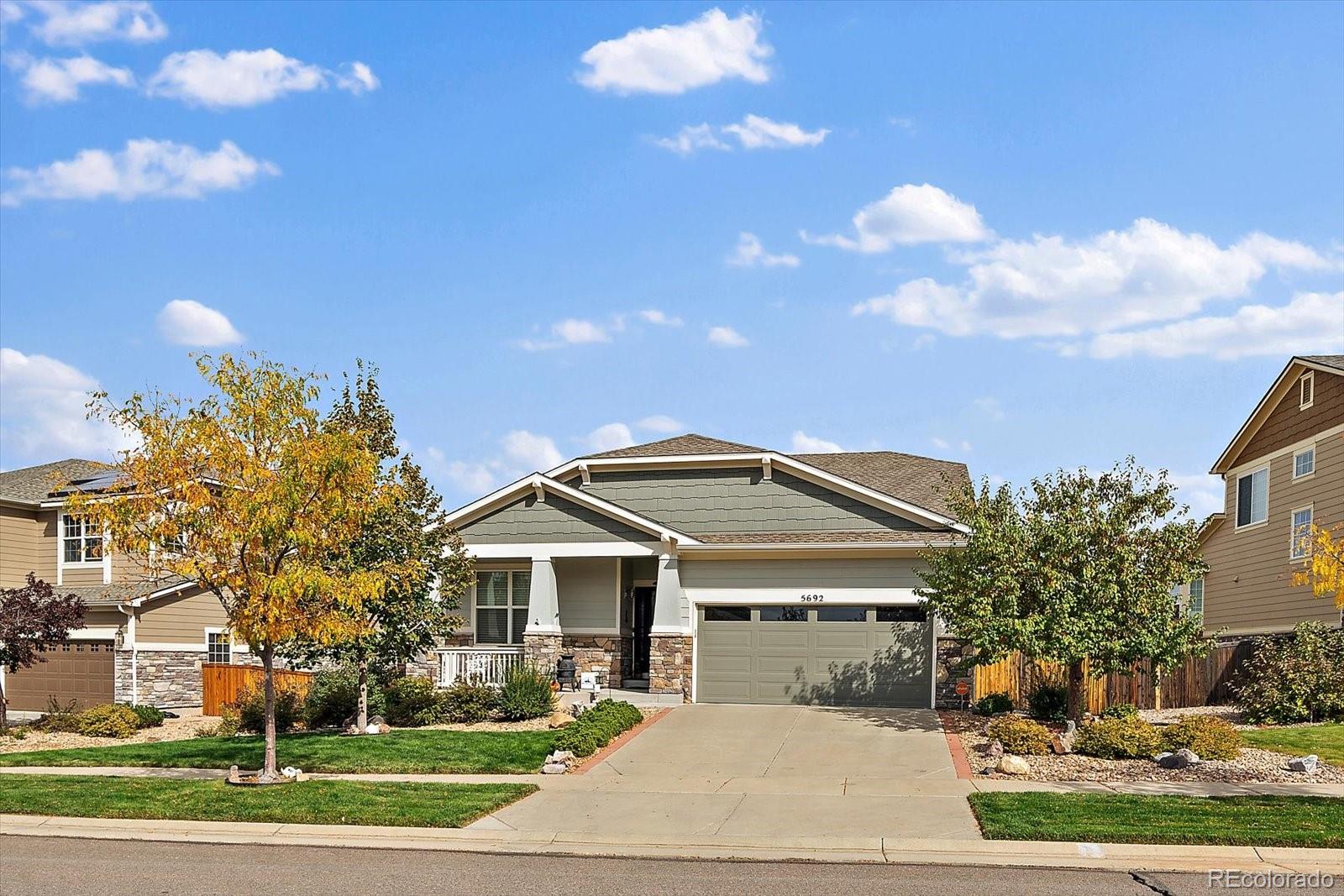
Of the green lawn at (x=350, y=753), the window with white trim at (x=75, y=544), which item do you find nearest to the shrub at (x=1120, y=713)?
the green lawn at (x=350, y=753)

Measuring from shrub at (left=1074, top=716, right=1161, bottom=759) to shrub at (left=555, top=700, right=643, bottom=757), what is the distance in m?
7.30

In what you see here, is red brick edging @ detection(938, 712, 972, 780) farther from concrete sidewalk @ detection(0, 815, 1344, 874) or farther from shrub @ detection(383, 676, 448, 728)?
shrub @ detection(383, 676, 448, 728)

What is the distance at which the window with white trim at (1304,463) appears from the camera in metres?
28.3

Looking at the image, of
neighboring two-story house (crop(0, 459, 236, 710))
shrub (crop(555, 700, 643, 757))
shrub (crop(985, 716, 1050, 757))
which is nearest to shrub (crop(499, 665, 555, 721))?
shrub (crop(555, 700, 643, 757))

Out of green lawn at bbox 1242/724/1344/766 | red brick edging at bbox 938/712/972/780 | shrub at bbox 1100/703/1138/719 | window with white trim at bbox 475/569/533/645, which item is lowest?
red brick edging at bbox 938/712/972/780

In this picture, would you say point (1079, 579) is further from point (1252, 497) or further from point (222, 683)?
point (222, 683)

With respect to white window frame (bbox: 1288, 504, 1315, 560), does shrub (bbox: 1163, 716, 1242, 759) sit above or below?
below

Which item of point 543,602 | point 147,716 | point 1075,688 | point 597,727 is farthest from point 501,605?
point 1075,688

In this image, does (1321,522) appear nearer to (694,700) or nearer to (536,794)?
(694,700)

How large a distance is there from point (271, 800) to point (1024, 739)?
35.1 ft

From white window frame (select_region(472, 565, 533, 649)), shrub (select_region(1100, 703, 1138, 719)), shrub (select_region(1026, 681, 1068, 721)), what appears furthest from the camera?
white window frame (select_region(472, 565, 533, 649))

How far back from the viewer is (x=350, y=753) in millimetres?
19328

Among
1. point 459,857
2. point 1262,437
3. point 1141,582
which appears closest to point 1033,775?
point 1141,582

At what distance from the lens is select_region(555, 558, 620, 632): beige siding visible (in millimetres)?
27750
